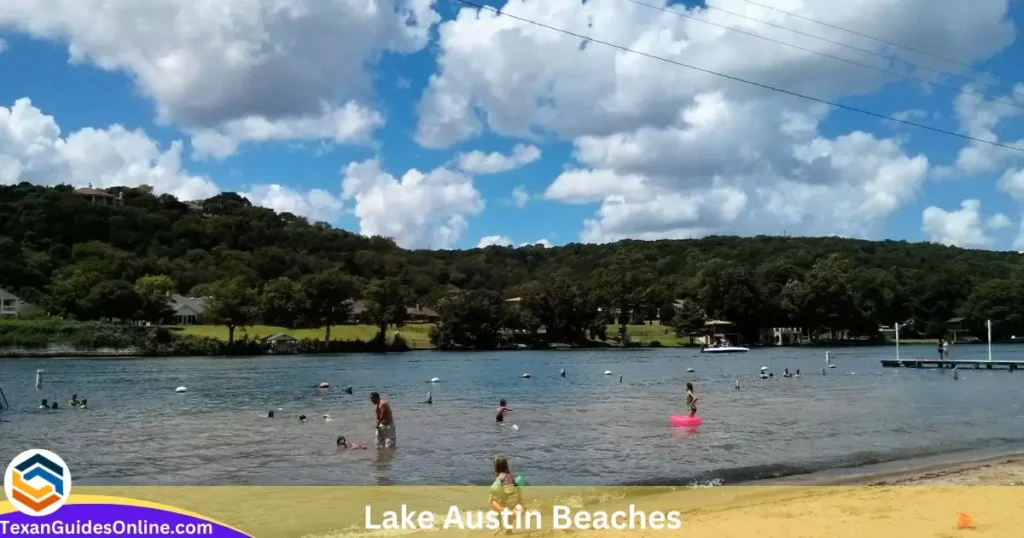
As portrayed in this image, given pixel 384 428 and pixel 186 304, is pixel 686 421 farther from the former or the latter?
pixel 186 304

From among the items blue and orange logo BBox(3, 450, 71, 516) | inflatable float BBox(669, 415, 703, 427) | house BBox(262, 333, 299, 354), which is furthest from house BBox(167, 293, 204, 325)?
blue and orange logo BBox(3, 450, 71, 516)

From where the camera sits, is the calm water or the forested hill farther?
the forested hill

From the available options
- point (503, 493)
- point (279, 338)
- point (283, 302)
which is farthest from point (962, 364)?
point (283, 302)

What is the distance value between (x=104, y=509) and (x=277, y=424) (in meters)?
19.1

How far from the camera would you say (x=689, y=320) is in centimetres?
14600

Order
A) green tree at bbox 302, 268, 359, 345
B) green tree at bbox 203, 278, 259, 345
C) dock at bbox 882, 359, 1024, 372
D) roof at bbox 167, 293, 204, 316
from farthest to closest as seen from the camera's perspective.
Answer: roof at bbox 167, 293, 204, 316, green tree at bbox 302, 268, 359, 345, green tree at bbox 203, 278, 259, 345, dock at bbox 882, 359, 1024, 372

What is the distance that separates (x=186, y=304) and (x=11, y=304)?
2798 cm

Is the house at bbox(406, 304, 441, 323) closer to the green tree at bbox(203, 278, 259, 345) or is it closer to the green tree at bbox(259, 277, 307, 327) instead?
the green tree at bbox(259, 277, 307, 327)

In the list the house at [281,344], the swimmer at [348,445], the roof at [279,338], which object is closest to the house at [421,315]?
the roof at [279,338]

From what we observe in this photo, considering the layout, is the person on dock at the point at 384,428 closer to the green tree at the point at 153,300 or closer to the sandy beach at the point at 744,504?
the sandy beach at the point at 744,504

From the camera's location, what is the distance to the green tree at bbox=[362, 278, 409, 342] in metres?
134

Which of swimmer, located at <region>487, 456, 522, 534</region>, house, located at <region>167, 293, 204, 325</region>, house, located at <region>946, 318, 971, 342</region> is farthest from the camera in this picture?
house, located at <region>946, 318, 971, 342</region>

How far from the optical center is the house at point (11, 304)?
123750mm

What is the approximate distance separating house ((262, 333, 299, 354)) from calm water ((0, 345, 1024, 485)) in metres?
63.4
